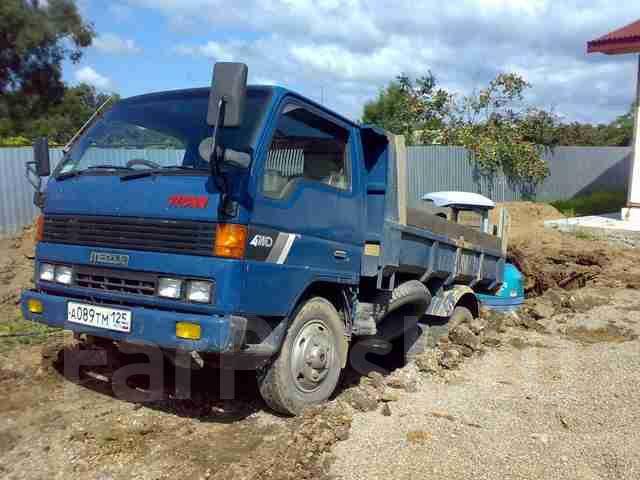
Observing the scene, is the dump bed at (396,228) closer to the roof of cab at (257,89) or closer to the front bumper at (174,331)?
the roof of cab at (257,89)

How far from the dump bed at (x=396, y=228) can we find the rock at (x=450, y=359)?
0.73 metres

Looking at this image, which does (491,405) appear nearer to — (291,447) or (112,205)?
(291,447)

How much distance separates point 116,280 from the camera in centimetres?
408

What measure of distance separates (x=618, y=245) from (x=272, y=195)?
993 centimetres

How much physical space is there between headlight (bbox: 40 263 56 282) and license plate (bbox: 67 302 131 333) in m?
0.33

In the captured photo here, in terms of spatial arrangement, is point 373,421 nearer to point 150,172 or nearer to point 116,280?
point 116,280

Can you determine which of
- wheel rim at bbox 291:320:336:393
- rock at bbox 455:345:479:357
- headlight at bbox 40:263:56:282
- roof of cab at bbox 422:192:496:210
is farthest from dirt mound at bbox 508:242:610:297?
headlight at bbox 40:263:56:282

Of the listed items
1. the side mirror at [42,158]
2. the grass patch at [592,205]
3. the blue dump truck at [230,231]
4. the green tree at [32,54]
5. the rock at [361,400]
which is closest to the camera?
the blue dump truck at [230,231]

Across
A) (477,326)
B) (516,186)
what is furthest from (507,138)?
(477,326)

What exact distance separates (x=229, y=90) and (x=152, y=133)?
4.72ft

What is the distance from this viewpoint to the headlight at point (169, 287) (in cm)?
384

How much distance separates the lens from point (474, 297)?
6.88 m

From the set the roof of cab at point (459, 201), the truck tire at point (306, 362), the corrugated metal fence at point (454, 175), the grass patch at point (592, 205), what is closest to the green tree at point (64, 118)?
the corrugated metal fence at point (454, 175)

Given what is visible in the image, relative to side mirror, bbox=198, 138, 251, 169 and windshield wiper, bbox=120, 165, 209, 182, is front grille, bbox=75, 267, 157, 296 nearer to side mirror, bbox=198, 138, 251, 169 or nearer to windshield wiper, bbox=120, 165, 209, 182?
windshield wiper, bbox=120, 165, 209, 182
